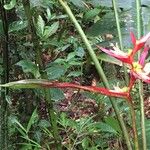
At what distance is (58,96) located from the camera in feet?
4.11

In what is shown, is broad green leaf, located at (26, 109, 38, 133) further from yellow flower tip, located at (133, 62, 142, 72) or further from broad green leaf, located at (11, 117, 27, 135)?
yellow flower tip, located at (133, 62, 142, 72)

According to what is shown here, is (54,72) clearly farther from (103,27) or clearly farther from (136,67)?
(136,67)

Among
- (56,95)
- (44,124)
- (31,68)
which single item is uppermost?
(31,68)

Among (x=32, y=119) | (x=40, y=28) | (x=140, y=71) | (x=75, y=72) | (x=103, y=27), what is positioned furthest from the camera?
Answer: (x=75, y=72)

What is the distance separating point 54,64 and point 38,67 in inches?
5.6

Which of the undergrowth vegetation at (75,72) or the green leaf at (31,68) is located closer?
the undergrowth vegetation at (75,72)

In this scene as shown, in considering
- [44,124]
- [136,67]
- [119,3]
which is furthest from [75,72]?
[136,67]

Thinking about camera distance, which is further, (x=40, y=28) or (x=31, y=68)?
(x=40, y=28)

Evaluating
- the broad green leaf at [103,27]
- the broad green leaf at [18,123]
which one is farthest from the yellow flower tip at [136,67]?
the broad green leaf at [18,123]

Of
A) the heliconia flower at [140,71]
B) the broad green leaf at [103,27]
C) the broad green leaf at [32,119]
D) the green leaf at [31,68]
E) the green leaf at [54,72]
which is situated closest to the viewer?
the heliconia flower at [140,71]

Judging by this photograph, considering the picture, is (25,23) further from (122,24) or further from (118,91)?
(118,91)

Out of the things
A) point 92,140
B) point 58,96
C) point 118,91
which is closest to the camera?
point 118,91

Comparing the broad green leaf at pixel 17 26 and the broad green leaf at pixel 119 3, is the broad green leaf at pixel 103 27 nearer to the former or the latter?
the broad green leaf at pixel 119 3

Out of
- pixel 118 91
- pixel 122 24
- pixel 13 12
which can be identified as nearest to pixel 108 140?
pixel 13 12
